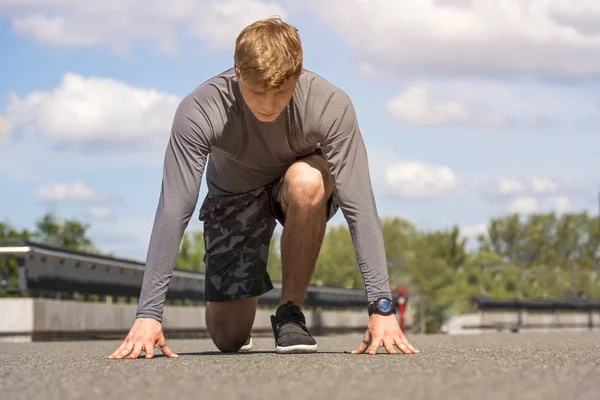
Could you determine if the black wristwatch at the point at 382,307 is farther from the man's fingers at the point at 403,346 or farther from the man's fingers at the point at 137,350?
the man's fingers at the point at 137,350

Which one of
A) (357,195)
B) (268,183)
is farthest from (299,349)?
(268,183)

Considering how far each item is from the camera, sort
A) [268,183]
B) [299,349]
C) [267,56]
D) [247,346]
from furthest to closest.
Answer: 1. [247,346]
2. [268,183]
3. [299,349]
4. [267,56]

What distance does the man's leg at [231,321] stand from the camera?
8.03 metres

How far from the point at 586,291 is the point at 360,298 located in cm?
10111

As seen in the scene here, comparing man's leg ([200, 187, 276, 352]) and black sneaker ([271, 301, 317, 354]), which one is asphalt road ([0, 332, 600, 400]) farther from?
man's leg ([200, 187, 276, 352])

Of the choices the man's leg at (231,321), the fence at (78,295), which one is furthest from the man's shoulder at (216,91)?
the fence at (78,295)

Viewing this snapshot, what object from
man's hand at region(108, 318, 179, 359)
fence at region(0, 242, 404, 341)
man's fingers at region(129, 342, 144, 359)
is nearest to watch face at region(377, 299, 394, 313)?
man's hand at region(108, 318, 179, 359)

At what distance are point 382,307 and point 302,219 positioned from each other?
44.8 inches

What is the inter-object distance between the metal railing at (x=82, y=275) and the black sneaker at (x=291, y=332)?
6.68m

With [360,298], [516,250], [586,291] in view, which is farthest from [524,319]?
[516,250]

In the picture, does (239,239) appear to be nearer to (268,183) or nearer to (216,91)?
(268,183)

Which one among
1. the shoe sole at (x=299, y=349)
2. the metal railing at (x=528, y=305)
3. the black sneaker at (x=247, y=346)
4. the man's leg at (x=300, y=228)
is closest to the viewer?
the shoe sole at (x=299, y=349)

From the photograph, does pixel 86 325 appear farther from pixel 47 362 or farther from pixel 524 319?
pixel 524 319

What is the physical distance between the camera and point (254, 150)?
266 inches
